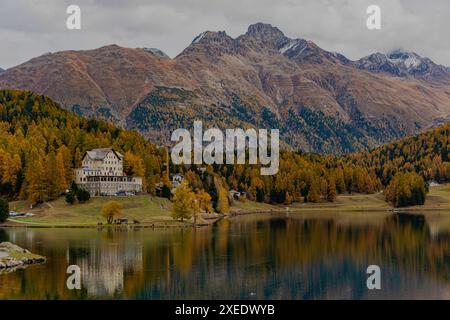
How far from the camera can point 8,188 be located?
7249 inches

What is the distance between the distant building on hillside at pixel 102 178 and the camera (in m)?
188

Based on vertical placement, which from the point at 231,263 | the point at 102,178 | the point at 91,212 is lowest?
the point at 231,263

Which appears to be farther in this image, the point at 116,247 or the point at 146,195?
the point at 146,195

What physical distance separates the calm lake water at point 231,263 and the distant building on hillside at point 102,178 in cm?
4237

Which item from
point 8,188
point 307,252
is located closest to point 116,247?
point 307,252

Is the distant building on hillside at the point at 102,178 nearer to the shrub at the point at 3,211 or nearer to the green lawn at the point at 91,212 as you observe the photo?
the green lawn at the point at 91,212

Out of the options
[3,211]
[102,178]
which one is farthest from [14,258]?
[102,178]

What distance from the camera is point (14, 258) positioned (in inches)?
3556

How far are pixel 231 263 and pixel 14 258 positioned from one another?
105ft

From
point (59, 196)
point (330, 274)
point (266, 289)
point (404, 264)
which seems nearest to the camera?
point (266, 289)

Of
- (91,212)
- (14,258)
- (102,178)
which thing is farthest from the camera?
(102,178)

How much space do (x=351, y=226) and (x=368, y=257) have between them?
198 ft

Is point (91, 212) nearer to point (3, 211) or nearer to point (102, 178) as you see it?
point (3, 211)
